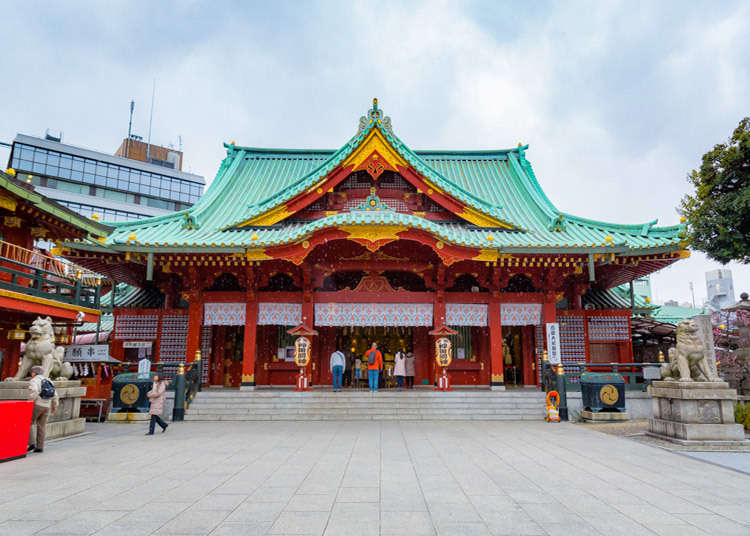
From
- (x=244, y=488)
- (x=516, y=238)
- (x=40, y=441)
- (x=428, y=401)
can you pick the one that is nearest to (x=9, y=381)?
(x=40, y=441)

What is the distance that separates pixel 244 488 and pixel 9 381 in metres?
6.87

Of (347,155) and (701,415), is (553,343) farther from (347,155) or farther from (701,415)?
(347,155)

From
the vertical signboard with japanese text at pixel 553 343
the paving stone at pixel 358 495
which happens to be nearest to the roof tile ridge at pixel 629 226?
the vertical signboard with japanese text at pixel 553 343

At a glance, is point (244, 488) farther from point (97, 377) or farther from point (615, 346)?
point (615, 346)

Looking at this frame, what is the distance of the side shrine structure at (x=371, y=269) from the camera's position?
15.5 meters

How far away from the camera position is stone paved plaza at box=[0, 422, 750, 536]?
4902 millimetres

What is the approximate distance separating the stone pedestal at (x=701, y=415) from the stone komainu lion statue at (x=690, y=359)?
0.30 m

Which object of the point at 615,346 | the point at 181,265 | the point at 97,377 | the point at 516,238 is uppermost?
the point at 516,238

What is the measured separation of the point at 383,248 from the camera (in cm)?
1717

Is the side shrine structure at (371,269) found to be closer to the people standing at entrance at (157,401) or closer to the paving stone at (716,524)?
the people standing at entrance at (157,401)

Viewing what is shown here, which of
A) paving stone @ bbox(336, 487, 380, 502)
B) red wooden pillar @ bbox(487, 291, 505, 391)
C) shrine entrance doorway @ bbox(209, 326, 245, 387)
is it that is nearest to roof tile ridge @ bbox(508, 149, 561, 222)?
red wooden pillar @ bbox(487, 291, 505, 391)

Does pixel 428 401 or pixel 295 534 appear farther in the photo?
pixel 428 401

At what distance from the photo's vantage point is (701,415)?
9.89 m

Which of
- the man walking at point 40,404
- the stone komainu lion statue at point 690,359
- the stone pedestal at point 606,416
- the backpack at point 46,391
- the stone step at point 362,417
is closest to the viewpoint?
the man walking at point 40,404
